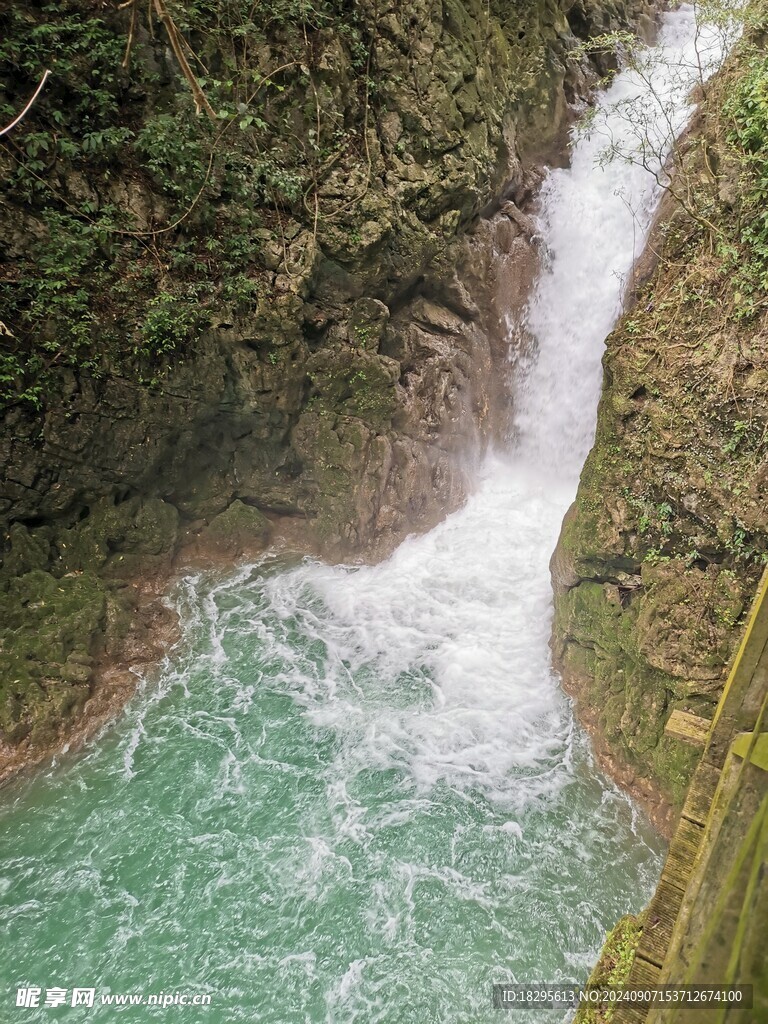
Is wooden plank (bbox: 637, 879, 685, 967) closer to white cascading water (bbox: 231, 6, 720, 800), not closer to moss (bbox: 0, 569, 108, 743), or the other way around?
white cascading water (bbox: 231, 6, 720, 800)

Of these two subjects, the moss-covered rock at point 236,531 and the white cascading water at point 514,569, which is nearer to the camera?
the white cascading water at point 514,569

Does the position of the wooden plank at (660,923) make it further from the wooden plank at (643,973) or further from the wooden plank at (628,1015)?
the wooden plank at (628,1015)

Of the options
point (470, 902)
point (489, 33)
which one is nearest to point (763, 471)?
point (470, 902)

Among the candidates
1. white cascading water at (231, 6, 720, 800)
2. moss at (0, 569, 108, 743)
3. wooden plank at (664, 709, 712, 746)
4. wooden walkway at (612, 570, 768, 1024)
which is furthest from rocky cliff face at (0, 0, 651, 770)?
wooden walkway at (612, 570, 768, 1024)

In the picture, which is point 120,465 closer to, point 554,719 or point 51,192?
point 51,192

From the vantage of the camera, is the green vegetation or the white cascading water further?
the white cascading water

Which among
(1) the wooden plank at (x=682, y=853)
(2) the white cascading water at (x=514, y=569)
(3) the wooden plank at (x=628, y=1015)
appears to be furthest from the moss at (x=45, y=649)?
(1) the wooden plank at (x=682, y=853)

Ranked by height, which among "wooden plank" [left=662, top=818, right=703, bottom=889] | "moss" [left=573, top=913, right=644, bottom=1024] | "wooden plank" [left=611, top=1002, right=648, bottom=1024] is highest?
"wooden plank" [left=662, top=818, right=703, bottom=889]
